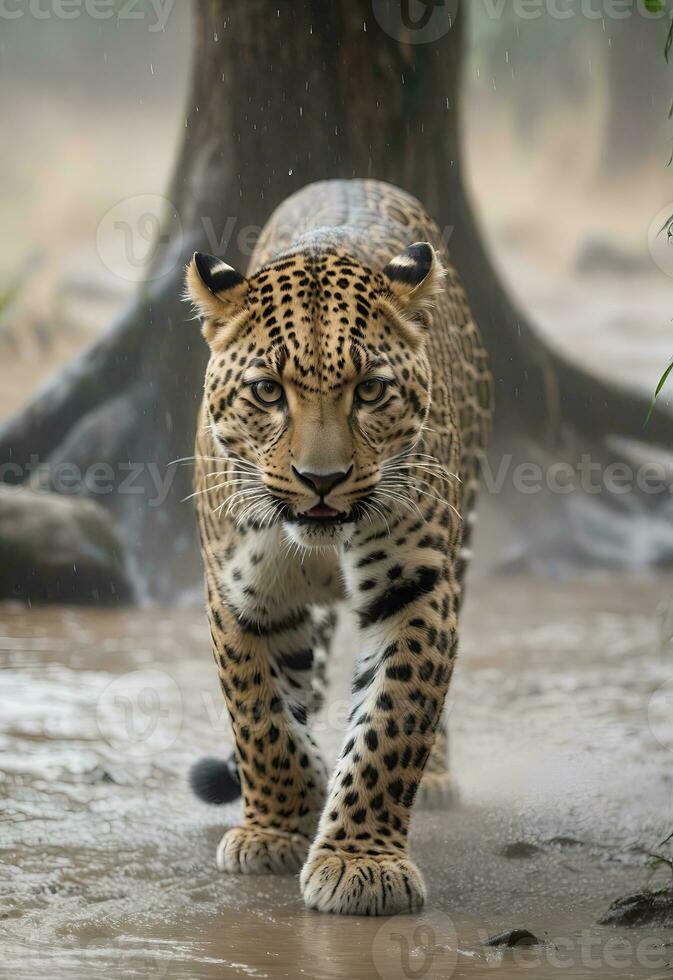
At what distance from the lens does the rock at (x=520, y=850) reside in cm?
536

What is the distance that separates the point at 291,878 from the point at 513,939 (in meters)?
1.29

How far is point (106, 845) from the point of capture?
207 inches

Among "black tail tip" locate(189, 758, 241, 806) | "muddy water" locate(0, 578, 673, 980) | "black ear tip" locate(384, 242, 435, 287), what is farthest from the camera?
"black tail tip" locate(189, 758, 241, 806)

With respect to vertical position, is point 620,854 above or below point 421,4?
below

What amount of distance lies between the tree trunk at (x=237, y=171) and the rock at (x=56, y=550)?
0.56m

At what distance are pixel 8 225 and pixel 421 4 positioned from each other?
1340 centimetres

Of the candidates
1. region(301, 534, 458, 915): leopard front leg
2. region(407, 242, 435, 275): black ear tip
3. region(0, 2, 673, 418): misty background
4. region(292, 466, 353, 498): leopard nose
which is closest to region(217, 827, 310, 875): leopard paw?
region(301, 534, 458, 915): leopard front leg

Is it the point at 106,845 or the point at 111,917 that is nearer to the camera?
the point at 111,917

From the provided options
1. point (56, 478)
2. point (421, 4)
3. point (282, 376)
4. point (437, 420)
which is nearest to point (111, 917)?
point (282, 376)

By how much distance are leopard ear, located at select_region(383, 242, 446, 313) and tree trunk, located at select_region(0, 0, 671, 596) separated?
678 cm

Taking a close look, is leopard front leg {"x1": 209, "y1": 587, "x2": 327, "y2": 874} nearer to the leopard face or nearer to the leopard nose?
the leopard face

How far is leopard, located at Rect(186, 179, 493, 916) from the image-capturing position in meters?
4.52

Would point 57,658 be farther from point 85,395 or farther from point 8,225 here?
point 8,225

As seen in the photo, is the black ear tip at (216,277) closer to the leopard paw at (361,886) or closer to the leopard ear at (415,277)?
the leopard ear at (415,277)
